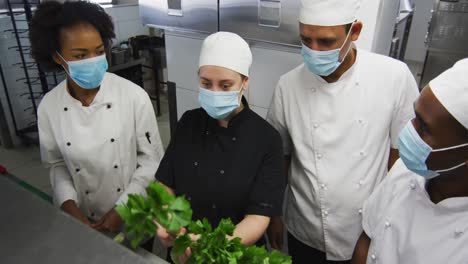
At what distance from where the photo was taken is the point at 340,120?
122 cm

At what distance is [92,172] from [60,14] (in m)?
0.63

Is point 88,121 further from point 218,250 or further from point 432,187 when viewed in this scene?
point 432,187

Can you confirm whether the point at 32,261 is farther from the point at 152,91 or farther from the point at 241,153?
the point at 152,91

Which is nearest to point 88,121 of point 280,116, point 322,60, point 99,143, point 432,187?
point 99,143

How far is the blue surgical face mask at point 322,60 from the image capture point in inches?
44.6

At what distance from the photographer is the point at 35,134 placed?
3.57 metres

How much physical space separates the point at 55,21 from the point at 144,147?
59cm

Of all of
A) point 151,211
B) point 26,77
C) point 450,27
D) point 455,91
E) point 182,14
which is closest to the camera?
point 151,211

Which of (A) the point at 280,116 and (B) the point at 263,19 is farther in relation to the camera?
(B) the point at 263,19

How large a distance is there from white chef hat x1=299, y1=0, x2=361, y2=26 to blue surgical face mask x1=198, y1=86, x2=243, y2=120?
37 centimetres

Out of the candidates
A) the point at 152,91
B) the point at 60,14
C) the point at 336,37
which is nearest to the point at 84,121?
the point at 60,14

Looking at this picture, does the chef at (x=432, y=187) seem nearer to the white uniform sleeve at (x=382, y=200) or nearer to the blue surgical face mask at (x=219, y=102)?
the white uniform sleeve at (x=382, y=200)

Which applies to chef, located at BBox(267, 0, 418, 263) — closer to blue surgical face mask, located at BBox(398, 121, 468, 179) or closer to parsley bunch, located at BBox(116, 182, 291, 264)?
blue surgical face mask, located at BBox(398, 121, 468, 179)

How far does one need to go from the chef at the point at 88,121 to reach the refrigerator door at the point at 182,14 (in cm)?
74
